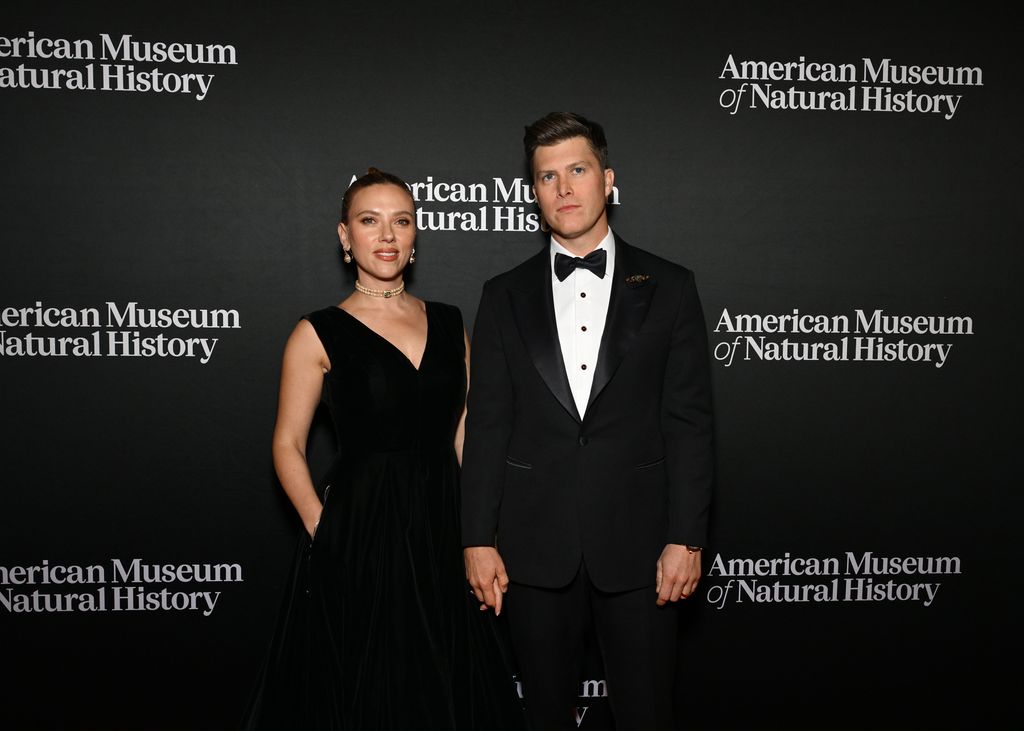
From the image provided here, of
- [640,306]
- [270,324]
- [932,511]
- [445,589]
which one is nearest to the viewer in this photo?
[640,306]

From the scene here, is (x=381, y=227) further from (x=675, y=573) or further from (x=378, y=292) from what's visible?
(x=675, y=573)

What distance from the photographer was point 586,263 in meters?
2.01

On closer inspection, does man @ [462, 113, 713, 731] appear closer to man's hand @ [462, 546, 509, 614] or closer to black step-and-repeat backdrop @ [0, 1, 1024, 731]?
man's hand @ [462, 546, 509, 614]

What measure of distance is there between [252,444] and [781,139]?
209cm

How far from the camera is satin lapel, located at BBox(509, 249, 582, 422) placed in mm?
1957

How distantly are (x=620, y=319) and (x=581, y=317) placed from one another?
0.10m

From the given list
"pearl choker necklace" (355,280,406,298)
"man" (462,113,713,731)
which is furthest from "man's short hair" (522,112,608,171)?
"pearl choker necklace" (355,280,406,298)

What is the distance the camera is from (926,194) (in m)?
2.85

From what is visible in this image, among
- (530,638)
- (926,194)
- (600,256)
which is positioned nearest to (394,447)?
(530,638)

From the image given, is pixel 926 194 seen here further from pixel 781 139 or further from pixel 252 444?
pixel 252 444

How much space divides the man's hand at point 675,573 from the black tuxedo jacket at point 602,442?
0.03 m

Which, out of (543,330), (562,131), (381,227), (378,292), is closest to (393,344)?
(378,292)

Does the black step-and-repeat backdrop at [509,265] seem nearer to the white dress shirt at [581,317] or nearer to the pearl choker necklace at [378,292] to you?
the pearl choker necklace at [378,292]

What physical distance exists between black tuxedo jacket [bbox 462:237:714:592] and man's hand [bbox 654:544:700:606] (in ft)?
0.09
